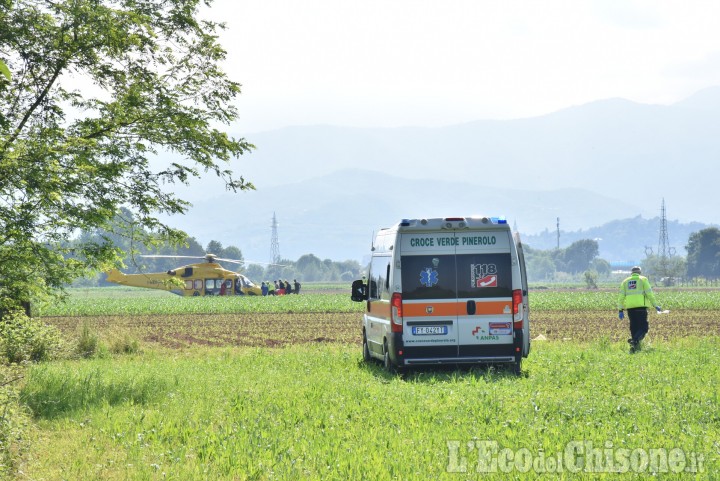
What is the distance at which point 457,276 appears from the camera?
49.1 ft

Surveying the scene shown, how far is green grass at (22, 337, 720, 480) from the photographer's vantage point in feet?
27.6

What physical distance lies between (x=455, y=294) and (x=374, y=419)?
4.85 m

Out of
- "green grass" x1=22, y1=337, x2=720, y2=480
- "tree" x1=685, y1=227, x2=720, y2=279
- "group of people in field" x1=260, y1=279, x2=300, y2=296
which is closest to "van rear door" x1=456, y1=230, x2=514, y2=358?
"green grass" x1=22, y1=337, x2=720, y2=480

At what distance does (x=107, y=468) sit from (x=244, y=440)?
148cm

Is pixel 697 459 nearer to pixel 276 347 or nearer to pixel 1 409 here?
pixel 1 409

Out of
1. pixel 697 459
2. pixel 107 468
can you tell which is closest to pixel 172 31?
pixel 107 468

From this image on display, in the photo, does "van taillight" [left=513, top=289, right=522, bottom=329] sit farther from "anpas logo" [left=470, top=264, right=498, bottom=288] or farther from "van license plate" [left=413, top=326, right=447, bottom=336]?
"van license plate" [left=413, top=326, right=447, bottom=336]

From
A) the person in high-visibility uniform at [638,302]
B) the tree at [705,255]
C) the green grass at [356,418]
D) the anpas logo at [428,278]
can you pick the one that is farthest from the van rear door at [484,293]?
the tree at [705,255]

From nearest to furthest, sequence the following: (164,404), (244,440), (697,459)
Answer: (697,459) → (244,440) → (164,404)

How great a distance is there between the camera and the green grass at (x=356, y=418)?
842 centimetres

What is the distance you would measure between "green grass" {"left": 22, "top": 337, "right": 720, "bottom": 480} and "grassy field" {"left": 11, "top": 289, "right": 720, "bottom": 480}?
→ 3 cm

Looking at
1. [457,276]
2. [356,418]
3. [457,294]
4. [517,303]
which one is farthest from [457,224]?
[356,418]

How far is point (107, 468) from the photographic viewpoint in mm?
8594

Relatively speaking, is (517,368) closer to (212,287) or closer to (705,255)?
(212,287)
